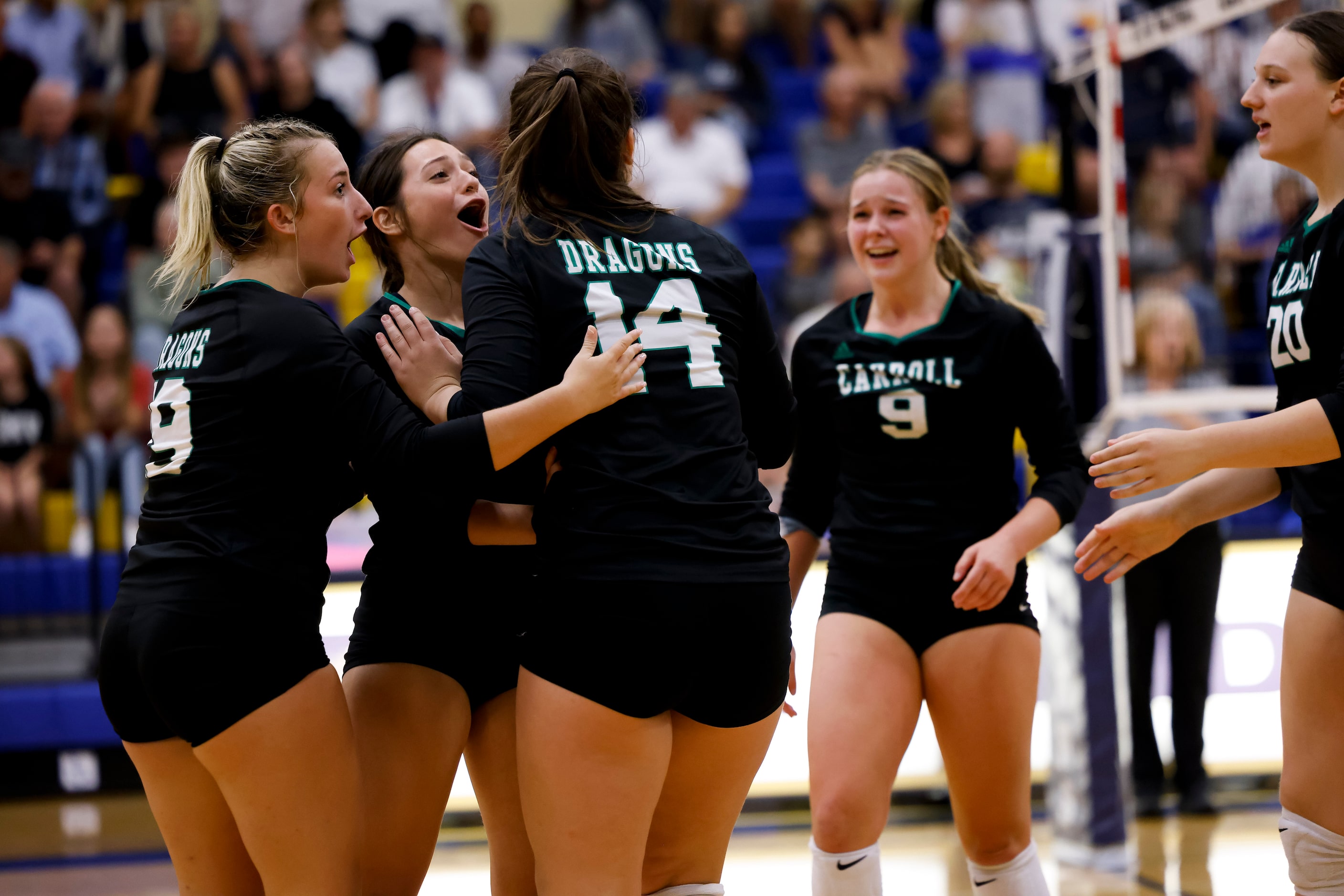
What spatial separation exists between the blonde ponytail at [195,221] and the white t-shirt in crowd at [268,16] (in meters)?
8.50

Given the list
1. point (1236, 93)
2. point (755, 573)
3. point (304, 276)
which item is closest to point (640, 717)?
point (755, 573)

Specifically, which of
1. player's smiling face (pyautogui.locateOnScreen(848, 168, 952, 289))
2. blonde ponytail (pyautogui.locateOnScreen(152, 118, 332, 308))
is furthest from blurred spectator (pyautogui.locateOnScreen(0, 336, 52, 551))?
player's smiling face (pyautogui.locateOnScreen(848, 168, 952, 289))

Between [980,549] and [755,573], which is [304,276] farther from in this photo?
[980,549]

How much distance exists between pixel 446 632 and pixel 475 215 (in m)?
0.93

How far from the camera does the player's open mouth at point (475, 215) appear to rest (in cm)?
279

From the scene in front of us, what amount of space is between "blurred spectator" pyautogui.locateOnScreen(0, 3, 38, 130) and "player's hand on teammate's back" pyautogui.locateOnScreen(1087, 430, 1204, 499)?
8907mm

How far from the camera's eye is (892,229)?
10.7 ft

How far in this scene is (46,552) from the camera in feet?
22.1

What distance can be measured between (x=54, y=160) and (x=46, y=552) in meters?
3.56

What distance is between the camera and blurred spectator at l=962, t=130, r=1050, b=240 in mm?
8906

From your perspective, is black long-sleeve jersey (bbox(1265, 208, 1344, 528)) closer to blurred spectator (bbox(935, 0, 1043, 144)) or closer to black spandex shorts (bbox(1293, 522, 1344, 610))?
black spandex shorts (bbox(1293, 522, 1344, 610))

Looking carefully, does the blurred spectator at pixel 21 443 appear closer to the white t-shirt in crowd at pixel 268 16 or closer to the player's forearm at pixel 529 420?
the white t-shirt in crowd at pixel 268 16

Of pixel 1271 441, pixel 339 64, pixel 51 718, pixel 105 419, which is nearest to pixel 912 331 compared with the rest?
pixel 1271 441

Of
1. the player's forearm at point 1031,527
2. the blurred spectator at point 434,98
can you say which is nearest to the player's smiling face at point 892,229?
the player's forearm at point 1031,527
